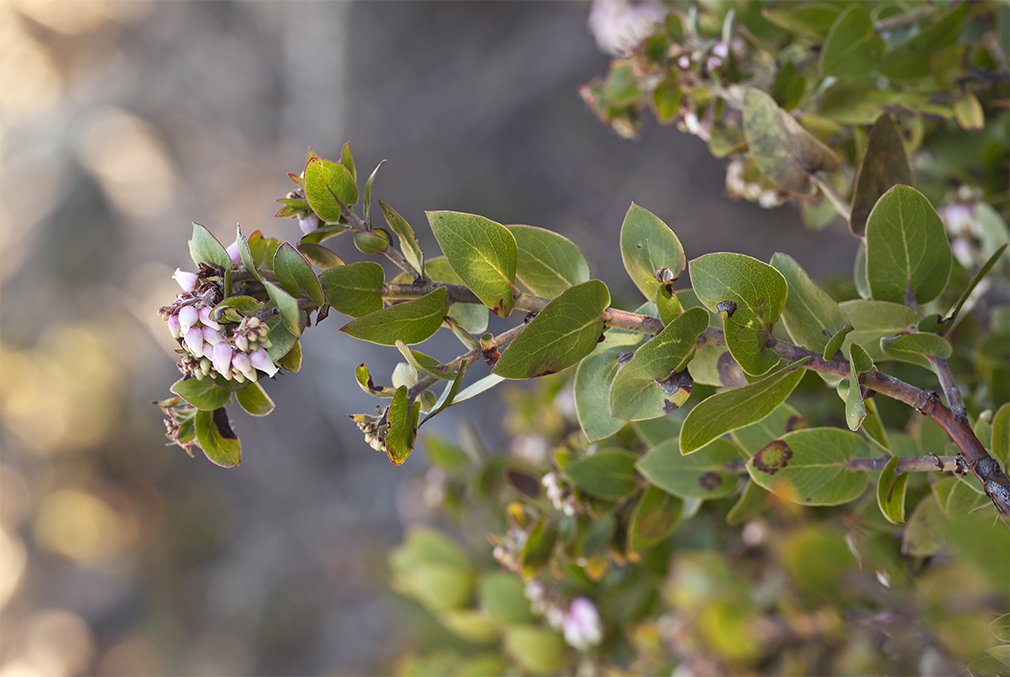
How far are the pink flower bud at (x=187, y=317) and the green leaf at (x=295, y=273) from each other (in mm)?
40

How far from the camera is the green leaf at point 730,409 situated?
32 cm

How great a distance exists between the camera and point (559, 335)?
32cm

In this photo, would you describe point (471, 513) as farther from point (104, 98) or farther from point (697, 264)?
point (104, 98)

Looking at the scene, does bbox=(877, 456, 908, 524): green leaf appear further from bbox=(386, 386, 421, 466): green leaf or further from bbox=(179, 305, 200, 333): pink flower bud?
bbox=(179, 305, 200, 333): pink flower bud

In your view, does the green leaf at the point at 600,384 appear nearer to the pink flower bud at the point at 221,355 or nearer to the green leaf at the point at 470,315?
the green leaf at the point at 470,315

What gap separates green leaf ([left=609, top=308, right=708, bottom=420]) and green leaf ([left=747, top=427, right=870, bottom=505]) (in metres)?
0.08

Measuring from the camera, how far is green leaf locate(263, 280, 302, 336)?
283 millimetres

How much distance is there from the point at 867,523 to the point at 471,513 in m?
0.57

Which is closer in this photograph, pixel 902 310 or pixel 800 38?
pixel 902 310

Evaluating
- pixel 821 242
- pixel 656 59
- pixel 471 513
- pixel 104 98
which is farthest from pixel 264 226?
pixel 656 59

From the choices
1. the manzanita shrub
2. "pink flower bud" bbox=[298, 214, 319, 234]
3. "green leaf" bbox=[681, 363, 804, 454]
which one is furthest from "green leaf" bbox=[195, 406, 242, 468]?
"green leaf" bbox=[681, 363, 804, 454]

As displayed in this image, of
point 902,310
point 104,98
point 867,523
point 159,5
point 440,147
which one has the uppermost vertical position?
point 159,5

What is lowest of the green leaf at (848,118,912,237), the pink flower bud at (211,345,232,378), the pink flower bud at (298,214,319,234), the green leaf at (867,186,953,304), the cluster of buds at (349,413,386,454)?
A: the green leaf at (867,186,953,304)

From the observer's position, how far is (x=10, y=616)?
7.01ft
